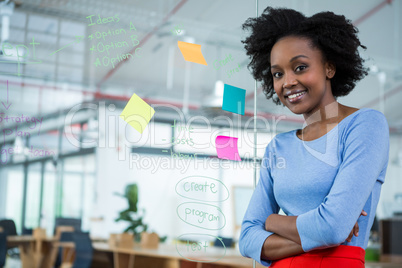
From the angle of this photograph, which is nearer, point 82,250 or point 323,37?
point 323,37

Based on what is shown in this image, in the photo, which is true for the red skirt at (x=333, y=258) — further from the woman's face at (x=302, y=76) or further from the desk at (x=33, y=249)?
the desk at (x=33, y=249)

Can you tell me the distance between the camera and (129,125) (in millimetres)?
2070

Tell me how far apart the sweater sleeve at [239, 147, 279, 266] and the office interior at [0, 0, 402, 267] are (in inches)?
22.8

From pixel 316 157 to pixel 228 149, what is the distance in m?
0.75

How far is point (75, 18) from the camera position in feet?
10.1

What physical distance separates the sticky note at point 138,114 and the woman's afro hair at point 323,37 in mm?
633

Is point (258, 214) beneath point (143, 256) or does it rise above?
above

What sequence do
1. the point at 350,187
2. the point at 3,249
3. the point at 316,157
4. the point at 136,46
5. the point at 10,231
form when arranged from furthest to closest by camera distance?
1. the point at 10,231
2. the point at 3,249
3. the point at 136,46
4. the point at 316,157
5. the point at 350,187

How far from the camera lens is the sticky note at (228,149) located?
2.04m

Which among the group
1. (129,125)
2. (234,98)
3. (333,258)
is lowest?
(333,258)

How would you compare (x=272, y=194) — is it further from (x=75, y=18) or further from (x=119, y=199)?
(x=119, y=199)

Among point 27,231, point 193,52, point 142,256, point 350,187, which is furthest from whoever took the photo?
point 142,256

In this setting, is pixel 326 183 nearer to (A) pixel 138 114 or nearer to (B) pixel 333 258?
(B) pixel 333 258

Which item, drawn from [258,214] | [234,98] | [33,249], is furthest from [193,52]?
[33,249]
